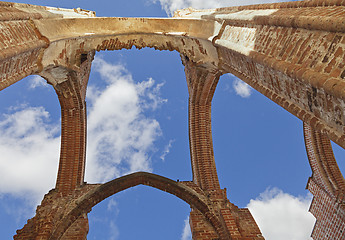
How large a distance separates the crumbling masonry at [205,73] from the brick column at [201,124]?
29mm

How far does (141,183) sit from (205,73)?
3.14 meters

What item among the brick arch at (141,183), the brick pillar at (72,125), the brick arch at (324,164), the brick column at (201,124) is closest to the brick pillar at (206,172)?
the brick column at (201,124)

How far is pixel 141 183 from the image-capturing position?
20.6 ft

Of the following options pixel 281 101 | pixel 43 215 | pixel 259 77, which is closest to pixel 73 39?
pixel 43 215

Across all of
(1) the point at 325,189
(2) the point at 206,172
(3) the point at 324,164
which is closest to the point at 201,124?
(2) the point at 206,172

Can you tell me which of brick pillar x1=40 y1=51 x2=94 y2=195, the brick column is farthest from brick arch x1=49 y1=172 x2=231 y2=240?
brick pillar x1=40 y1=51 x2=94 y2=195

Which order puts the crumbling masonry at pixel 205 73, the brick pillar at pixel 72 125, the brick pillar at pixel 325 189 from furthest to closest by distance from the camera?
the brick pillar at pixel 72 125 → the brick pillar at pixel 325 189 → the crumbling masonry at pixel 205 73

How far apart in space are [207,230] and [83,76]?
16.0 feet

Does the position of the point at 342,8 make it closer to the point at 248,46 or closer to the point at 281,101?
the point at 281,101

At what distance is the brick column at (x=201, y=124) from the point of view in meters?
6.95

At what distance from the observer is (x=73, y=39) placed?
567 cm

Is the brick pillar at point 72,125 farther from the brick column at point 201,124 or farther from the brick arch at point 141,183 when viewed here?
the brick column at point 201,124

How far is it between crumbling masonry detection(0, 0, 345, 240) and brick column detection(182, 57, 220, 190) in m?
0.03

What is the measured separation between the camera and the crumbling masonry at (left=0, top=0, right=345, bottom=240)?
2604 mm
